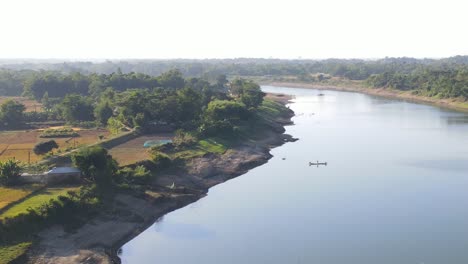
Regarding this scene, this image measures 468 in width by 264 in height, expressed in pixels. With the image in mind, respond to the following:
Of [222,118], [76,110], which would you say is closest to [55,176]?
[222,118]

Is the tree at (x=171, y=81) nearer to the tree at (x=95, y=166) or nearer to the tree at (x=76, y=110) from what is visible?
the tree at (x=76, y=110)

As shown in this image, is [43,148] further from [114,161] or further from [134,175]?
[134,175]

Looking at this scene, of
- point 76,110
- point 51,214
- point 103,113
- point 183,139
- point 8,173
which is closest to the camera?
point 51,214

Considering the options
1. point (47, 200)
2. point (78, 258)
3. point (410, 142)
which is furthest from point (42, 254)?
point (410, 142)

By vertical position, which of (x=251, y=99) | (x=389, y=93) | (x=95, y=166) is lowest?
(x=95, y=166)

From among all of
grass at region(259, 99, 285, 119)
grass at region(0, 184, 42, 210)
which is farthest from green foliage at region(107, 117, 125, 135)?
grass at region(259, 99, 285, 119)

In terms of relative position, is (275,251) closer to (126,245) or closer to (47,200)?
(126,245)
